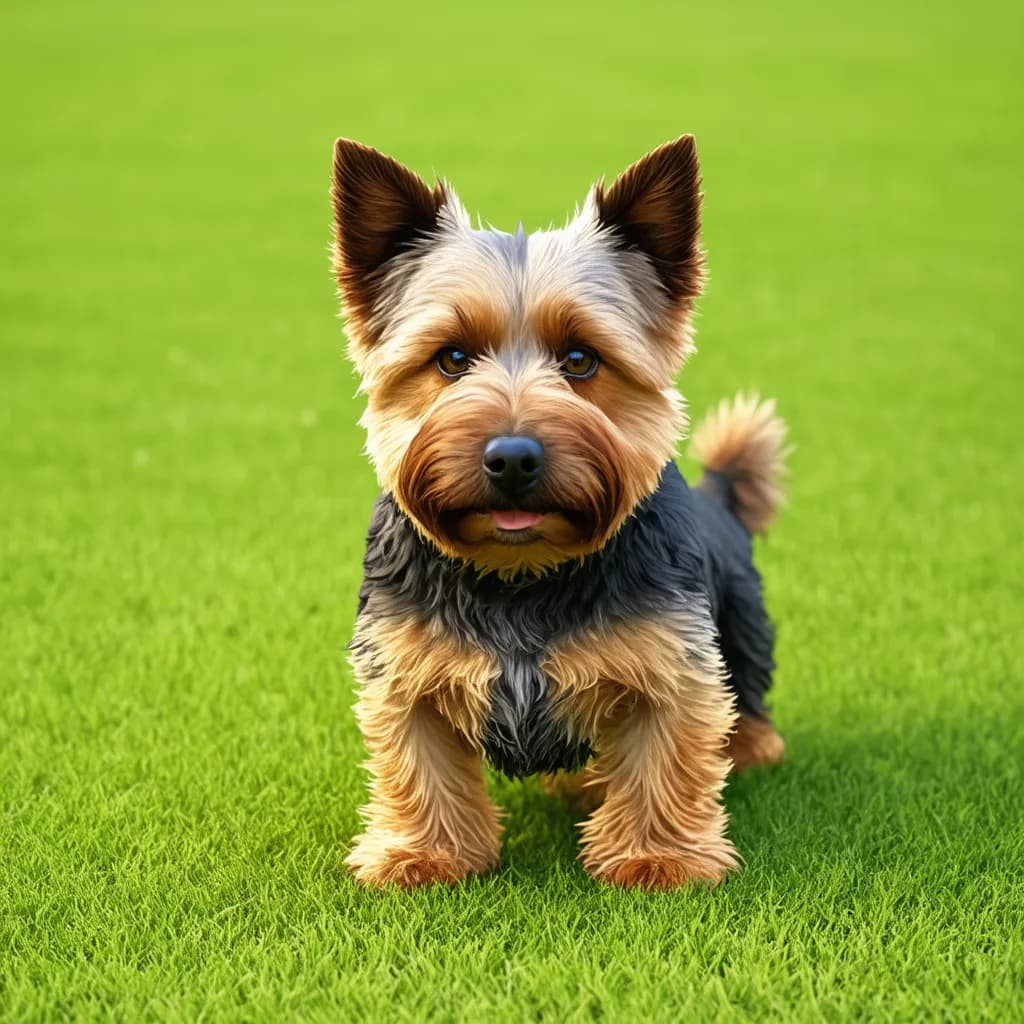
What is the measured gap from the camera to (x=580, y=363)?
3551mm

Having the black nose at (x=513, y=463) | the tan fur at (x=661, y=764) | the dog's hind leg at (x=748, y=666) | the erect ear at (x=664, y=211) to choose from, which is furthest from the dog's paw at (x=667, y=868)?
the erect ear at (x=664, y=211)

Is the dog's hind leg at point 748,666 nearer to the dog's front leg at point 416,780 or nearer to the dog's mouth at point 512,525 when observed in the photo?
the dog's front leg at point 416,780

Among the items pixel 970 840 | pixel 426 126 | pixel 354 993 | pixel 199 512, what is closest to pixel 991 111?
pixel 426 126

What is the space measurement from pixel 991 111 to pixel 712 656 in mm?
18320

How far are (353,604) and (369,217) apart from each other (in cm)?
277

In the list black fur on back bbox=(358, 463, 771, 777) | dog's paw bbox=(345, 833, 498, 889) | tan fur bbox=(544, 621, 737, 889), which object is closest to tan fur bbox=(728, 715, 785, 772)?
tan fur bbox=(544, 621, 737, 889)

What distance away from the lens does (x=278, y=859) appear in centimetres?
400

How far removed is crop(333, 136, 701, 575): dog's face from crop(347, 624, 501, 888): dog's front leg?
46 cm

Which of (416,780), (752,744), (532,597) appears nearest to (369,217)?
(532,597)

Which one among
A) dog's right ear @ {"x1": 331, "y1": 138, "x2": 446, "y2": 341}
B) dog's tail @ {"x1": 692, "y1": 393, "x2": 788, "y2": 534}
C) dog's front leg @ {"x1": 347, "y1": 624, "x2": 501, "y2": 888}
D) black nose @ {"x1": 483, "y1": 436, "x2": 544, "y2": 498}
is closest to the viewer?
black nose @ {"x1": 483, "y1": 436, "x2": 544, "y2": 498}

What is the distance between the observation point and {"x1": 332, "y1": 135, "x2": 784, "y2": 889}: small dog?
339 cm

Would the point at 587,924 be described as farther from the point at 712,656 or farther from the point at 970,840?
the point at 970,840

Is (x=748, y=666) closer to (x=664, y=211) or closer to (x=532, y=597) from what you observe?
(x=532, y=597)

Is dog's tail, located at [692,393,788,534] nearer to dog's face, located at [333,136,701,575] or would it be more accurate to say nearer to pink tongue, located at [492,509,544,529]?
dog's face, located at [333,136,701,575]
